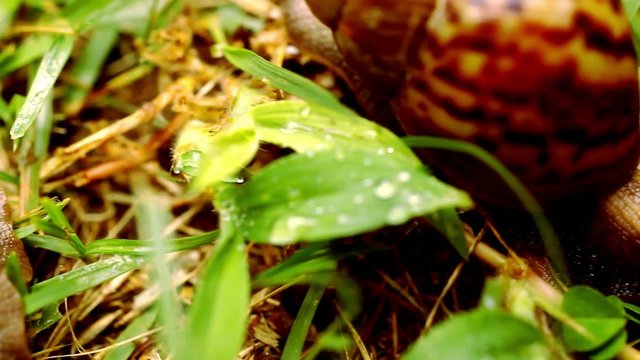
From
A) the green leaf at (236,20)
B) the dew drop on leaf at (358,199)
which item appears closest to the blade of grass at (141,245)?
the dew drop on leaf at (358,199)

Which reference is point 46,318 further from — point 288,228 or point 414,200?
point 414,200

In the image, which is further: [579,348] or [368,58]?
[368,58]

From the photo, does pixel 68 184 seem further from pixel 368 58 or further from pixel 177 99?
pixel 368 58

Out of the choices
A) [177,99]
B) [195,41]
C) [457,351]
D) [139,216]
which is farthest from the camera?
[195,41]

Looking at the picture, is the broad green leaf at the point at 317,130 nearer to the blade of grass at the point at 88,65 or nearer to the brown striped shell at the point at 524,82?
the brown striped shell at the point at 524,82

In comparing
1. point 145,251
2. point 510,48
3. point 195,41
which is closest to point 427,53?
point 510,48

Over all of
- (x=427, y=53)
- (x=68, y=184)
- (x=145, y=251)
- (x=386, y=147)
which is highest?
(x=427, y=53)

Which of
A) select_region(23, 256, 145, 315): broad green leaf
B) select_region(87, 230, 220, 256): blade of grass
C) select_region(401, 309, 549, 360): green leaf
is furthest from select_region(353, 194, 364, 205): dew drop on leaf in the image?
select_region(23, 256, 145, 315): broad green leaf
